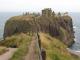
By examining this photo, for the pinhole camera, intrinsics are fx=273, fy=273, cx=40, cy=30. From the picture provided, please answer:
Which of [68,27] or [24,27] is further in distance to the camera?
[68,27]

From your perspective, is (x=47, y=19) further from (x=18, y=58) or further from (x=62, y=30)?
(x=18, y=58)

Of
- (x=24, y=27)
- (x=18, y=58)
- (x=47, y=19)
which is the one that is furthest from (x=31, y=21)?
(x=18, y=58)

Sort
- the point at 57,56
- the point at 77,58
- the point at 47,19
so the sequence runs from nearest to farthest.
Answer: the point at 57,56 < the point at 77,58 < the point at 47,19

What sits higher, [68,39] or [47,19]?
[47,19]

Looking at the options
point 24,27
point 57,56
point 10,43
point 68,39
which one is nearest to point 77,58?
point 57,56

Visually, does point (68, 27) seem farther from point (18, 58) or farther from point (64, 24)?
point (18, 58)

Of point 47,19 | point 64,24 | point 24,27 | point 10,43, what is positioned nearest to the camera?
point 10,43
